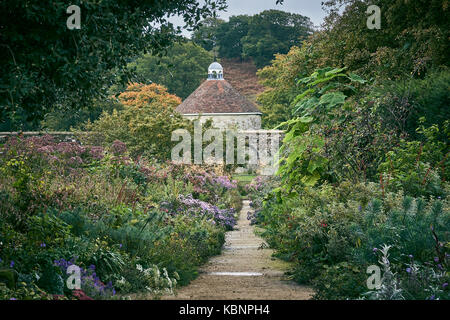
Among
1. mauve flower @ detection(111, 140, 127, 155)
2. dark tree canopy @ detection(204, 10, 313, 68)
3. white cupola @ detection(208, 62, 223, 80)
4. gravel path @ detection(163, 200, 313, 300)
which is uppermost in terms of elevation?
dark tree canopy @ detection(204, 10, 313, 68)

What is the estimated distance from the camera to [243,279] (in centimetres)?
607

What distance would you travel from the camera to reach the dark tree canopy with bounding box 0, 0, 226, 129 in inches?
166

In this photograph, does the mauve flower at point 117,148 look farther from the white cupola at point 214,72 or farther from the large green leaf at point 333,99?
the white cupola at point 214,72

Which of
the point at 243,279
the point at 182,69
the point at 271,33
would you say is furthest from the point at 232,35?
the point at 243,279

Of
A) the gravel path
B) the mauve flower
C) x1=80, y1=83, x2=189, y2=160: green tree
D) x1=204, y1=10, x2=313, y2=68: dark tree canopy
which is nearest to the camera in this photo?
the gravel path

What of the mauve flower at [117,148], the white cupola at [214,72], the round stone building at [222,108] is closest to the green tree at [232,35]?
the white cupola at [214,72]

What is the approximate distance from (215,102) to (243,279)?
30217 millimetres

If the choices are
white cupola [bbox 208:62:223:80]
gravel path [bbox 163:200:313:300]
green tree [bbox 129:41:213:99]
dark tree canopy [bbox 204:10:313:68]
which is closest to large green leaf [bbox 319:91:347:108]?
gravel path [bbox 163:200:313:300]

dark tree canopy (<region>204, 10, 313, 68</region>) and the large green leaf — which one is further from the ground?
dark tree canopy (<region>204, 10, 313, 68</region>)

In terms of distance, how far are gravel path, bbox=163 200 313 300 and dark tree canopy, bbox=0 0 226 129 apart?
7.67 ft

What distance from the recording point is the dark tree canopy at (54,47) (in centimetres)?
423

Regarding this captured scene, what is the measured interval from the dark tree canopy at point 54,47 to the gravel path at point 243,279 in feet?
7.67

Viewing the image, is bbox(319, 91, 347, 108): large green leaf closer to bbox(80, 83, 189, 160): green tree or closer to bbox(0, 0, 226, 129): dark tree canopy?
bbox(0, 0, 226, 129): dark tree canopy

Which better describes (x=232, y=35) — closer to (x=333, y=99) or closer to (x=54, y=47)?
(x=333, y=99)
